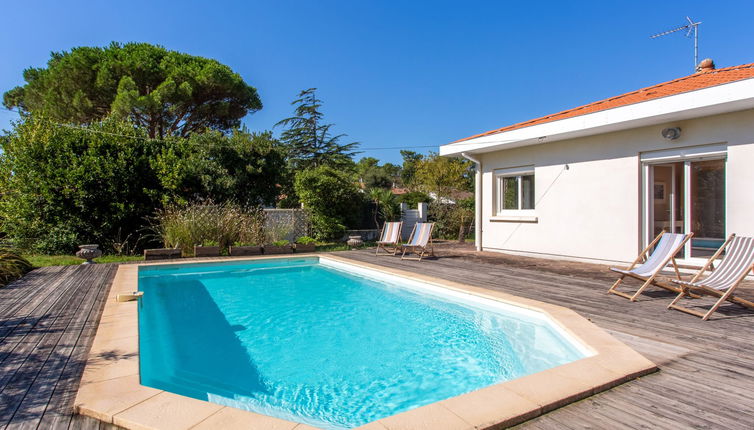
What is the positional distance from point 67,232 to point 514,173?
12.2 metres

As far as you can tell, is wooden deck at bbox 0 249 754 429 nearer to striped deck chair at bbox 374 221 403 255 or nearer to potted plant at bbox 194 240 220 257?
potted plant at bbox 194 240 220 257

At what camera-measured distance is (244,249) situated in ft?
34.4

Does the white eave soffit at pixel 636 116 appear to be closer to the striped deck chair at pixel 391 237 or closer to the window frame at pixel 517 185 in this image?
the window frame at pixel 517 185

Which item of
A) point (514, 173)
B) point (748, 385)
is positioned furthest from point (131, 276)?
point (514, 173)

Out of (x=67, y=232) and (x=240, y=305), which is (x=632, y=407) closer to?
(x=240, y=305)

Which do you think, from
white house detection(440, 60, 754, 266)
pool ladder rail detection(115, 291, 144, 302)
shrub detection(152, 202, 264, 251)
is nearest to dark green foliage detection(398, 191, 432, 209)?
white house detection(440, 60, 754, 266)

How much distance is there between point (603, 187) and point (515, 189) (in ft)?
8.03

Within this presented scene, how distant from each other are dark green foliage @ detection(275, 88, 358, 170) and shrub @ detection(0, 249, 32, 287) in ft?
55.4

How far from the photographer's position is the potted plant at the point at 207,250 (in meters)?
9.96

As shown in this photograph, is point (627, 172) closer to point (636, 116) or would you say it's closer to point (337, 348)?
point (636, 116)

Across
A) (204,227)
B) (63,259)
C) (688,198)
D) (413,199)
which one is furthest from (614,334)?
(413,199)

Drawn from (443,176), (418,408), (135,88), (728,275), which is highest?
(135,88)

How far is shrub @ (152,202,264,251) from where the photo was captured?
33.8ft

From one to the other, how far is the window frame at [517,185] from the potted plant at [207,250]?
7604 mm
